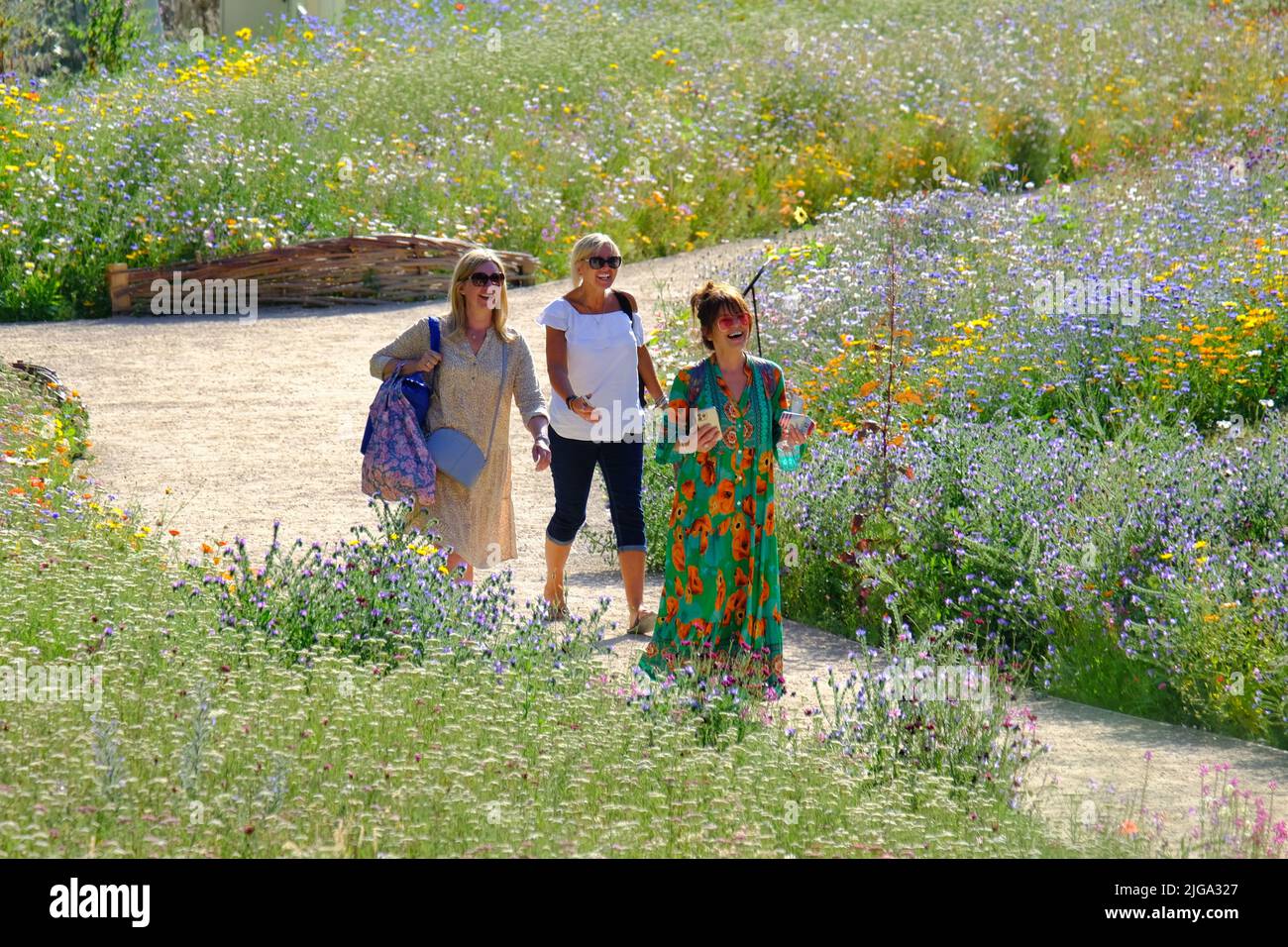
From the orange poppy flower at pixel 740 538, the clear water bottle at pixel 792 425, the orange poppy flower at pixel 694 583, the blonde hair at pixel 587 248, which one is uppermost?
the blonde hair at pixel 587 248

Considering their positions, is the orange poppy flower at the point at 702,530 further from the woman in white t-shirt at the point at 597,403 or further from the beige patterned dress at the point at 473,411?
the beige patterned dress at the point at 473,411

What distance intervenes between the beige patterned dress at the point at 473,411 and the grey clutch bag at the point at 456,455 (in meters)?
0.05

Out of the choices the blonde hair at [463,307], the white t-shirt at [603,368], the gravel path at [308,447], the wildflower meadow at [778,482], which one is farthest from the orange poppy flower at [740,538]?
the blonde hair at [463,307]

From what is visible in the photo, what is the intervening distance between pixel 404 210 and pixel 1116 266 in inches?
252

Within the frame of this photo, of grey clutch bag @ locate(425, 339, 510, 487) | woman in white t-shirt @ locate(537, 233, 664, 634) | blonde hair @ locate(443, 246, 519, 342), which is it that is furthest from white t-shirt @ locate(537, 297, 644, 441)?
grey clutch bag @ locate(425, 339, 510, 487)

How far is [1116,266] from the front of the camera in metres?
10.1

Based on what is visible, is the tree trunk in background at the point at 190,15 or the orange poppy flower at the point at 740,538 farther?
the tree trunk in background at the point at 190,15

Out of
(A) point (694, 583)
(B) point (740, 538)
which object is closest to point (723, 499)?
(B) point (740, 538)

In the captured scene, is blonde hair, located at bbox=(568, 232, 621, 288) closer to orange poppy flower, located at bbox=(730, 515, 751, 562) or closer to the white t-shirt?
the white t-shirt

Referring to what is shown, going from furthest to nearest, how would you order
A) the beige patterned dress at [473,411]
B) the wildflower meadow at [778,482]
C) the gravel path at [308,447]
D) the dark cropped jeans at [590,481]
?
the dark cropped jeans at [590,481], the beige patterned dress at [473,411], the gravel path at [308,447], the wildflower meadow at [778,482]

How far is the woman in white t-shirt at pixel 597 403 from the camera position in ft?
Result: 21.0

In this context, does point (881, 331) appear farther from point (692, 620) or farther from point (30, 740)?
point (30, 740)

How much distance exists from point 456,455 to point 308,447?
3541mm

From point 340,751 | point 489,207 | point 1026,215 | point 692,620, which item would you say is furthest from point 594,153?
point 340,751
